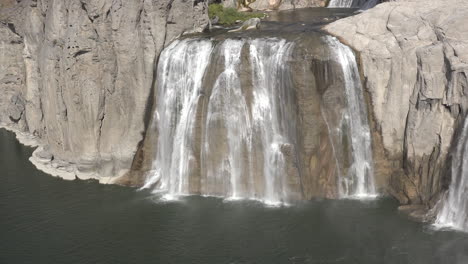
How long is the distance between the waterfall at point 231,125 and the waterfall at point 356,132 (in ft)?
8.55

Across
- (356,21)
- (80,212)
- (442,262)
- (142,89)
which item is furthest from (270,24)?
(442,262)

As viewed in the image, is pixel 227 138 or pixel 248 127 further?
pixel 227 138

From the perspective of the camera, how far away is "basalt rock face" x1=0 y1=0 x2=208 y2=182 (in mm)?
25812

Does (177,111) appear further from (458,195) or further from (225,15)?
(458,195)

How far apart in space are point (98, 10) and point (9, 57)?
13254mm

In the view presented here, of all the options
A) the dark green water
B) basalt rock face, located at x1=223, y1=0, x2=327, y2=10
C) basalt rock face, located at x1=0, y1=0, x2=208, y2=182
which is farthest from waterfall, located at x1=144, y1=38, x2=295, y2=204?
basalt rock face, located at x1=223, y1=0, x2=327, y2=10

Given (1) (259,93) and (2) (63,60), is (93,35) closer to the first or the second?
(2) (63,60)

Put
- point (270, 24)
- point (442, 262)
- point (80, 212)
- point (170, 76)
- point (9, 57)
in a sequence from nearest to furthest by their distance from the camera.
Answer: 1. point (442, 262)
2. point (80, 212)
3. point (170, 76)
4. point (270, 24)
5. point (9, 57)

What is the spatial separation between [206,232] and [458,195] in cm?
991

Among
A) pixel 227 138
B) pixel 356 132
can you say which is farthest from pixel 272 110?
pixel 356 132

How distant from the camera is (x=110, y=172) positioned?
2623 centimetres

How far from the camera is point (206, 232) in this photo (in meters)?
20.6

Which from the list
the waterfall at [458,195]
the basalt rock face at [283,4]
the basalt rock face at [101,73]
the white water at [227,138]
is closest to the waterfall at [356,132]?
Result: the waterfall at [458,195]

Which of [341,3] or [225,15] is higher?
[341,3]
